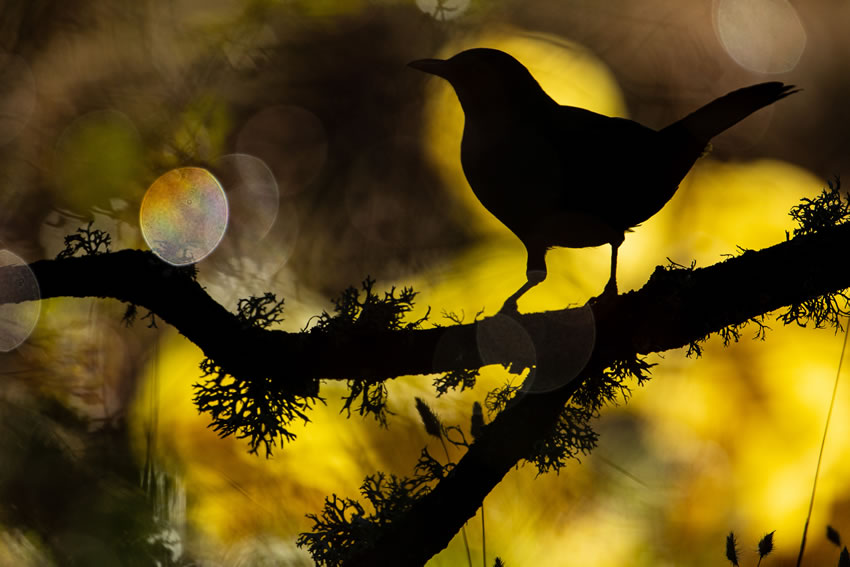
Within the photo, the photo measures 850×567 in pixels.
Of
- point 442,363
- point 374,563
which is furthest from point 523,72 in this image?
point 374,563

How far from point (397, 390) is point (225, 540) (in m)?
0.80

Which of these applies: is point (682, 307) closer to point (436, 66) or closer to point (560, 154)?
point (560, 154)

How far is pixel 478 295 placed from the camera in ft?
7.45

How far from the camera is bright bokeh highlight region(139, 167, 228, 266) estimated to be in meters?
2.10

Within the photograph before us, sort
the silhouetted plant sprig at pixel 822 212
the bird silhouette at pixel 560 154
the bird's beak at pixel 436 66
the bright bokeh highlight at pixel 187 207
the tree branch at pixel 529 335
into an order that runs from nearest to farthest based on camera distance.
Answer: the tree branch at pixel 529 335, the silhouetted plant sprig at pixel 822 212, the bird silhouette at pixel 560 154, the bird's beak at pixel 436 66, the bright bokeh highlight at pixel 187 207

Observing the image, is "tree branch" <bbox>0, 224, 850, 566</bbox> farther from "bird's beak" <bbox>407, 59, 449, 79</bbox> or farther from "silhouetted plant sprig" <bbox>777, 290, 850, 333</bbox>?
"bird's beak" <bbox>407, 59, 449, 79</bbox>

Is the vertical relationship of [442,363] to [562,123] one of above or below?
below

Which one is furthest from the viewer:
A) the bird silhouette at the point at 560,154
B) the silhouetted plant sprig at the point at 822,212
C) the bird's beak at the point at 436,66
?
the bird's beak at the point at 436,66

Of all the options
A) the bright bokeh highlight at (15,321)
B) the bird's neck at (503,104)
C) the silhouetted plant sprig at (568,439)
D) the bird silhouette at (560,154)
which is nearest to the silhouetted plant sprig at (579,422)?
the silhouetted plant sprig at (568,439)

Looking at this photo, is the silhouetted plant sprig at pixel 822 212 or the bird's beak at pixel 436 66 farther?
the bird's beak at pixel 436 66

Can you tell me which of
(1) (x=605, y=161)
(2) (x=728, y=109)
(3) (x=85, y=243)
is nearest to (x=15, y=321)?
(3) (x=85, y=243)

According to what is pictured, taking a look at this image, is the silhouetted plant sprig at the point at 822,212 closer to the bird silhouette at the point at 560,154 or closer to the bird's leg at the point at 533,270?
the bird silhouette at the point at 560,154

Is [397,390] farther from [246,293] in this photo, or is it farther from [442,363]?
[442,363]

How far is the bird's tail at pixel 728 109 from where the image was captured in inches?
56.4
